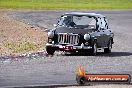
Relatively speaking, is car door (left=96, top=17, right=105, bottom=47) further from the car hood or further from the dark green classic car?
the car hood

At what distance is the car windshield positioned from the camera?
23900 mm

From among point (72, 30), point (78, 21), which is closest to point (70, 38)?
point (72, 30)

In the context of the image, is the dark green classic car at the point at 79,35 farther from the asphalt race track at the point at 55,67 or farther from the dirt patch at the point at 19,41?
the dirt patch at the point at 19,41

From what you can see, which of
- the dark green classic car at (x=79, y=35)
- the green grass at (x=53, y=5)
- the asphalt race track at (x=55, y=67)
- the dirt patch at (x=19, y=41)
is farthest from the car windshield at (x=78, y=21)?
the green grass at (x=53, y=5)

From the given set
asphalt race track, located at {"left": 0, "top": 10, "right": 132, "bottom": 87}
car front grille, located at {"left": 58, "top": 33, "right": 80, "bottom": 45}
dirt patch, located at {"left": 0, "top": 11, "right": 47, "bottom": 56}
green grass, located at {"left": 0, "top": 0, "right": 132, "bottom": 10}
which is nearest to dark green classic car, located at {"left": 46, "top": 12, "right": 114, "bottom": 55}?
car front grille, located at {"left": 58, "top": 33, "right": 80, "bottom": 45}

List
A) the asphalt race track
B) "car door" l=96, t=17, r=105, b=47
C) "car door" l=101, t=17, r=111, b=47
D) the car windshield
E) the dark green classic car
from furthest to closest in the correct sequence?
"car door" l=101, t=17, r=111, b=47, the car windshield, "car door" l=96, t=17, r=105, b=47, the dark green classic car, the asphalt race track

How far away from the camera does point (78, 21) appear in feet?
78.9

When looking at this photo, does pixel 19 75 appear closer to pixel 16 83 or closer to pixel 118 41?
pixel 16 83

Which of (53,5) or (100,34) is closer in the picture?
(100,34)

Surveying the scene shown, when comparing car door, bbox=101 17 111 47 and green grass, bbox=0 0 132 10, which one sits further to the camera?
green grass, bbox=0 0 132 10

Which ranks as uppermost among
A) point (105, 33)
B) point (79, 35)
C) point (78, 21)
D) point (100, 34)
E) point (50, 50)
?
point (78, 21)

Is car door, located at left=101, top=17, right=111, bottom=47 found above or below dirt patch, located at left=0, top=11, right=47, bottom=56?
above

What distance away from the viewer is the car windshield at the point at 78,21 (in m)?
23.9

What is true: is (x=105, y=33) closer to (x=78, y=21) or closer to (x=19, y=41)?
(x=78, y=21)
